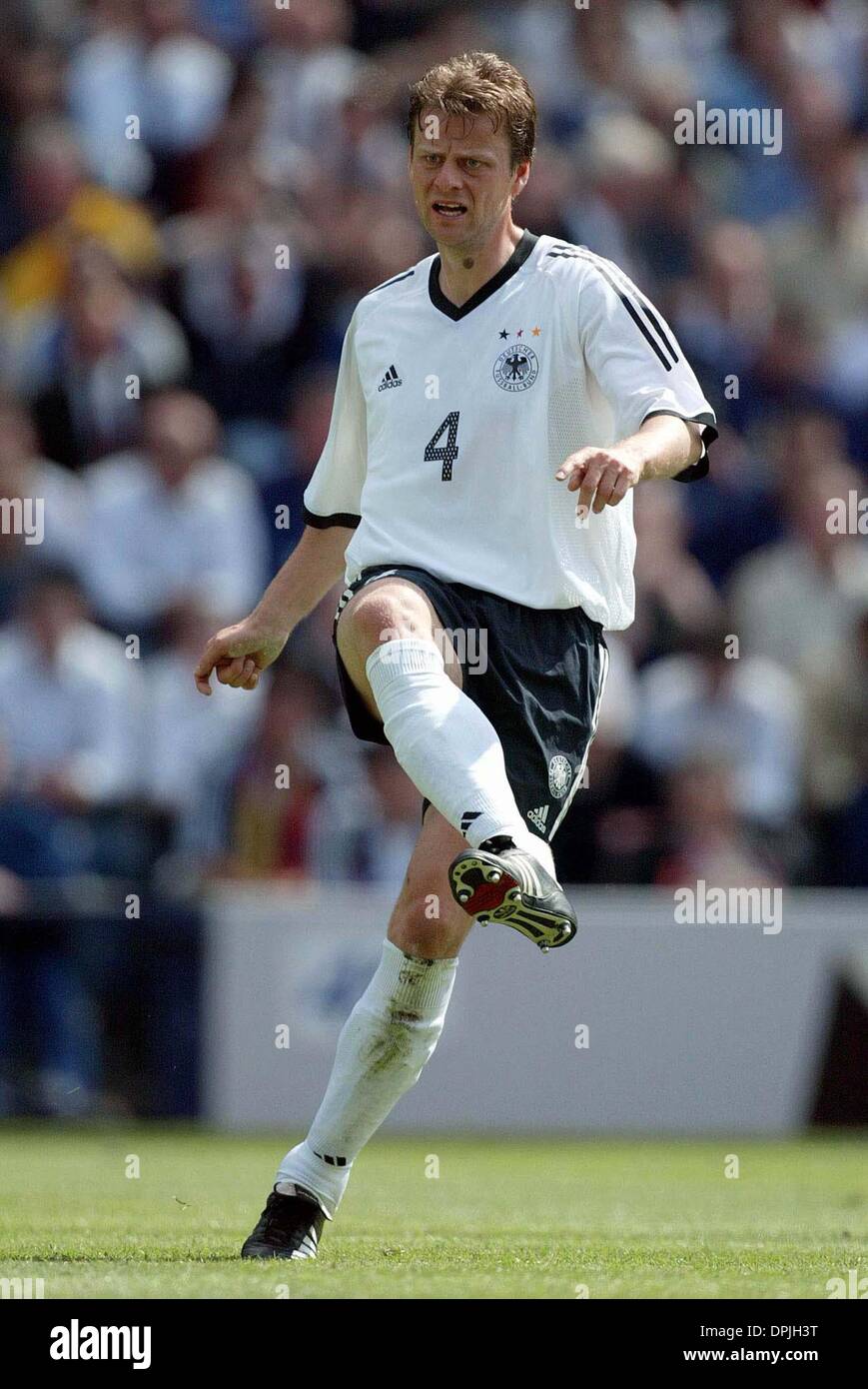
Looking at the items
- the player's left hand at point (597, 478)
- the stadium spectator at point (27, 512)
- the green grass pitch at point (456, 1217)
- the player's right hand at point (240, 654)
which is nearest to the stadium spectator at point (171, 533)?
the stadium spectator at point (27, 512)

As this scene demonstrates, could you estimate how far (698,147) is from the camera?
1395cm

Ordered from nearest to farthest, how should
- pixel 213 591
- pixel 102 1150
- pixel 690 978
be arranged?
1. pixel 102 1150
2. pixel 690 978
3. pixel 213 591

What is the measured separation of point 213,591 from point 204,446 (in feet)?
2.85

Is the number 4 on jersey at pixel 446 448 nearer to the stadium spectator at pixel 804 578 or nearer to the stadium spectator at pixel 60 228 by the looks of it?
the stadium spectator at pixel 804 578

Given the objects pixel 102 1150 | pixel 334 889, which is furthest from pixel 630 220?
pixel 102 1150

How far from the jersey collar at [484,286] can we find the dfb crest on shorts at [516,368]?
186 mm

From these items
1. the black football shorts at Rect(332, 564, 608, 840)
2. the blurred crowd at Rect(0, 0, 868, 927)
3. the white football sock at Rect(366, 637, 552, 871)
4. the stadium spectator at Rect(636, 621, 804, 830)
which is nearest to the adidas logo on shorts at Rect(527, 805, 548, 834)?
the black football shorts at Rect(332, 564, 608, 840)

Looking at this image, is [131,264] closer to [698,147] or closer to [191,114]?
[191,114]

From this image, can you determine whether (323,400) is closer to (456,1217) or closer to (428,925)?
(456,1217)

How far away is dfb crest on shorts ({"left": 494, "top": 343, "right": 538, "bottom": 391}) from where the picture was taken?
5.15 metres

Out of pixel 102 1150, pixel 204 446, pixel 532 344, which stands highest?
pixel 204 446

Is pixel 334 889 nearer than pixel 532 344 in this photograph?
No

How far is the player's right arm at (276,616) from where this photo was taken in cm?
549

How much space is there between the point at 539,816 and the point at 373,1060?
2.20ft
